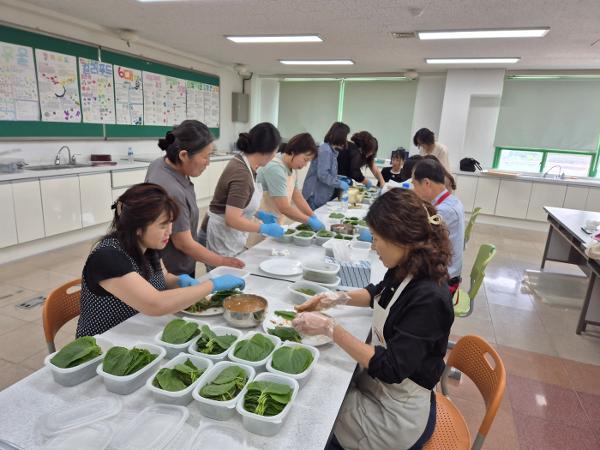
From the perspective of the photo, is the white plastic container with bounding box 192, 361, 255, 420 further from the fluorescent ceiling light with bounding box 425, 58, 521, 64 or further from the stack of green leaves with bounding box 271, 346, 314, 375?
the fluorescent ceiling light with bounding box 425, 58, 521, 64

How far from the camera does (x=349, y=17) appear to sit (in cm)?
345

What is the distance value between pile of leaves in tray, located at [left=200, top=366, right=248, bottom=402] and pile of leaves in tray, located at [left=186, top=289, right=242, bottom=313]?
1.38 ft

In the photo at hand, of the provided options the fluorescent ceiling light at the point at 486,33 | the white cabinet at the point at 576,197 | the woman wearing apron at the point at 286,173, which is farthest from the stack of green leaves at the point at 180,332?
the white cabinet at the point at 576,197

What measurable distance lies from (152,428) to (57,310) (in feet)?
2.94

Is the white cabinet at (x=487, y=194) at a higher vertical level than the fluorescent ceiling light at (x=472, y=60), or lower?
lower

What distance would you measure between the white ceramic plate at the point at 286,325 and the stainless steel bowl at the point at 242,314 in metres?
0.03

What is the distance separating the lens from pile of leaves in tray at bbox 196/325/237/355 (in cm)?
109

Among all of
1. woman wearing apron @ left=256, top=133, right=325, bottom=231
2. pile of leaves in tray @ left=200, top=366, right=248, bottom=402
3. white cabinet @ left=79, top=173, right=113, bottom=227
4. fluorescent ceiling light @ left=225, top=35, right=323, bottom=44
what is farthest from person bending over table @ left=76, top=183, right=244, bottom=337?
fluorescent ceiling light @ left=225, top=35, right=323, bottom=44

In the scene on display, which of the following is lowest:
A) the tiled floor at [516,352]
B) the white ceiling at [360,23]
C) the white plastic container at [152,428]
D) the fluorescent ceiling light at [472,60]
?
the tiled floor at [516,352]

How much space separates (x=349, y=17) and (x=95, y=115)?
3.14m

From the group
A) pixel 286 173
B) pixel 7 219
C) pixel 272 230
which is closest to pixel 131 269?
pixel 272 230

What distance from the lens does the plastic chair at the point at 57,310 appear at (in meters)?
1.42

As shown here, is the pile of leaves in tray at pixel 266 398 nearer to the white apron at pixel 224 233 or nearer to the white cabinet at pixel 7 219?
the white apron at pixel 224 233

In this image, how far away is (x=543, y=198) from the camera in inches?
229
